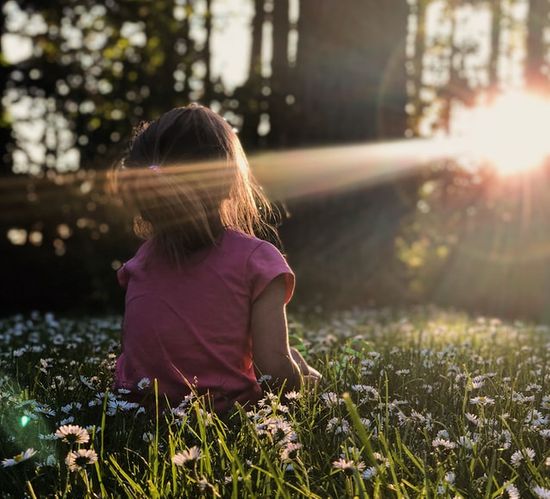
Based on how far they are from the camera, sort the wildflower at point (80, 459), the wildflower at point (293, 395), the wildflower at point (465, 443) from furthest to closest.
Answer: the wildflower at point (293, 395), the wildflower at point (465, 443), the wildflower at point (80, 459)

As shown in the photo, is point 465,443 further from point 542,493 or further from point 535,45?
point 535,45

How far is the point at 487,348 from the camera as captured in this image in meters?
5.04

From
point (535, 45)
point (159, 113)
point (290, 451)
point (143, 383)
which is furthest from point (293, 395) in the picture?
point (535, 45)

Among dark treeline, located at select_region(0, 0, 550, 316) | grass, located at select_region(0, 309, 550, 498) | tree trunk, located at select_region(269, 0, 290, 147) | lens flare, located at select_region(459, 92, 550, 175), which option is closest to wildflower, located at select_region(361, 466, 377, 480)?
grass, located at select_region(0, 309, 550, 498)

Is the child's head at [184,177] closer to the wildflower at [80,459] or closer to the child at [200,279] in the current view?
the child at [200,279]

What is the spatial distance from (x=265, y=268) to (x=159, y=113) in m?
9.99

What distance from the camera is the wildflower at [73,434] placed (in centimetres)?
216

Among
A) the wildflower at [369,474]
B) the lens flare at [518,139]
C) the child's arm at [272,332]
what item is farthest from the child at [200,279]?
the lens flare at [518,139]

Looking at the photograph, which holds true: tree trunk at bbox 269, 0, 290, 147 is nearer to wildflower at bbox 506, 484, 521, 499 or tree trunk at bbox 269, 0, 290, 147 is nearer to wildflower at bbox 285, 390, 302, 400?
wildflower at bbox 285, 390, 302, 400

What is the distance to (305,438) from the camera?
2.56 m

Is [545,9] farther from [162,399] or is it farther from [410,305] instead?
[162,399]

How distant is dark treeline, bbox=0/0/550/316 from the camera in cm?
1209

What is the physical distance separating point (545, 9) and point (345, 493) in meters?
17.9

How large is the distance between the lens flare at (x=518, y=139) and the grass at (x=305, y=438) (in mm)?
12372
